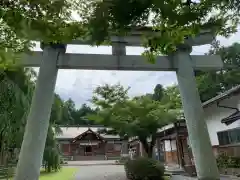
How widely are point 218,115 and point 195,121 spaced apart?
6314mm

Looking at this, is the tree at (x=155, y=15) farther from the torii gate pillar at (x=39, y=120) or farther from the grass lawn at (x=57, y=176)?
the grass lawn at (x=57, y=176)

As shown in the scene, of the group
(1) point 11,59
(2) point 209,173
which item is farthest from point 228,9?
(2) point 209,173

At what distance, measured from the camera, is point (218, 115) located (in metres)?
11.6

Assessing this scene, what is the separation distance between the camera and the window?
9914 mm

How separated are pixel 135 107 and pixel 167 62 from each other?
5.31 m

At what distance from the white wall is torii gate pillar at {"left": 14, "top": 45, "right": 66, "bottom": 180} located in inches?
300

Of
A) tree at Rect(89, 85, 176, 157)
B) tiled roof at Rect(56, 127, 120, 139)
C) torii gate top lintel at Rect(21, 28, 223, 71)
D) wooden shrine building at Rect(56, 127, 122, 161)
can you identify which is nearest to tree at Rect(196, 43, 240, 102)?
tree at Rect(89, 85, 176, 157)

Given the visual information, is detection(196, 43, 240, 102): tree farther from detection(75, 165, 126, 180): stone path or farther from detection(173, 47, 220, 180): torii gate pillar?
detection(173, 47, 220, 180): torii gate pillar

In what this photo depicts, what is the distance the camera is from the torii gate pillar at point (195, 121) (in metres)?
5.64

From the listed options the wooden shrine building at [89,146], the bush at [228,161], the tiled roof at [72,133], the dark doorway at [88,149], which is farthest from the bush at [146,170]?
the dark doorway at [88,149]

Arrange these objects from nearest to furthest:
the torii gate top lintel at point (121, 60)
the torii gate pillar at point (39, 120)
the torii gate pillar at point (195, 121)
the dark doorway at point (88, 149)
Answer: the torii gate pillar at point (39, 120) → the torii gate pillar at point (195, 121) → the torii gate top lintel at point (121, 60) → the dark doorway at point (88, 149)

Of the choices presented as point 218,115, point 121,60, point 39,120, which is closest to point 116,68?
point 121,60

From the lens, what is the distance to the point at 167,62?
6.58m

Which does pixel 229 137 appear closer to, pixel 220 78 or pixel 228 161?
pixel 228 161
